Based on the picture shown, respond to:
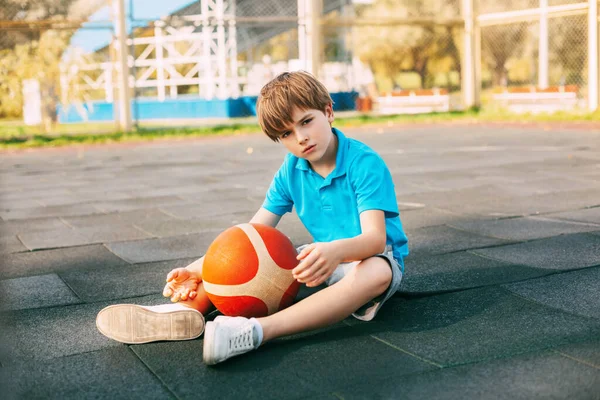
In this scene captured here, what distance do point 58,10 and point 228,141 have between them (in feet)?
14.1

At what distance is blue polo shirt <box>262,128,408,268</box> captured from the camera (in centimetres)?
299

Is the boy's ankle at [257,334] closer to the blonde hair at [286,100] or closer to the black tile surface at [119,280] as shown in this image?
the blonde hair at [286,100]

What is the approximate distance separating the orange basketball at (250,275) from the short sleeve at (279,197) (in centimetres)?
40

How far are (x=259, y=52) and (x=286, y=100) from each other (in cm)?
1856

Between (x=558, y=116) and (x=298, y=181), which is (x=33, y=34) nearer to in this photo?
(x=558, y=116)

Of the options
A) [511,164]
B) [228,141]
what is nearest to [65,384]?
[511,164]

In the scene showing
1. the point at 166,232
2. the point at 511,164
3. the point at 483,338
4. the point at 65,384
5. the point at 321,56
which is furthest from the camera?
the point at 321,56

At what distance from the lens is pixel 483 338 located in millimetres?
2707

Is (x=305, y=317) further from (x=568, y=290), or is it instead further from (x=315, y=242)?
(x=568, y=290)


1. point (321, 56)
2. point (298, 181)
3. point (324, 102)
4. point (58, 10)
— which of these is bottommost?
point (298, 181)

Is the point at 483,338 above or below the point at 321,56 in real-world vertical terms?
below

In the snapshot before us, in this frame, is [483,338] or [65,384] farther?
[483,338]

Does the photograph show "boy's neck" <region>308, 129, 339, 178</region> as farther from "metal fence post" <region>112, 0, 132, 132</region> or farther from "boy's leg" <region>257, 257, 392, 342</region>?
"metal fence post" <region>112, 0, 132, 132</region>

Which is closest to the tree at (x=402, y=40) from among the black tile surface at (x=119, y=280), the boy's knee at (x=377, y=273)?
the black tile surface at (x=119, y=280)
